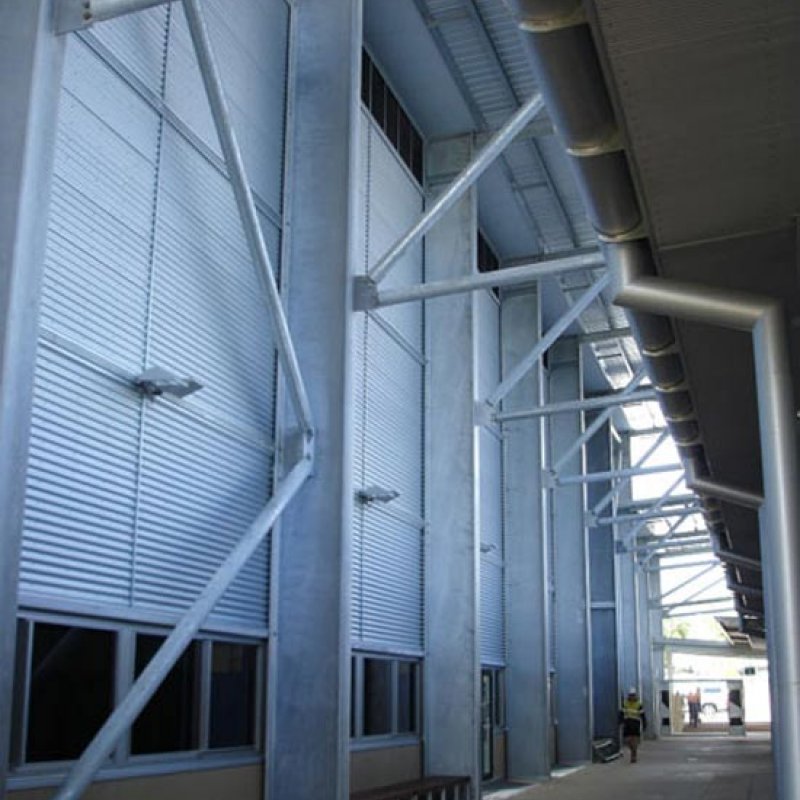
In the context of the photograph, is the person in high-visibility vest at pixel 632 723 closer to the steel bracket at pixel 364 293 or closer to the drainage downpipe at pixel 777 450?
the steel bracket at pixel 364 293

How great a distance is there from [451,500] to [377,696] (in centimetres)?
403

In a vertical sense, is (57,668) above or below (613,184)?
below

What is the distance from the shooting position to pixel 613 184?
5.88 metres

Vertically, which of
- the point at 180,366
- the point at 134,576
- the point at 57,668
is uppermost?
the point at 180,366

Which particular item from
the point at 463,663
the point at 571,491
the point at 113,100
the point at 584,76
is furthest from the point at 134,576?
the point at 571,491

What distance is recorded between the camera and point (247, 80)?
47.5ft

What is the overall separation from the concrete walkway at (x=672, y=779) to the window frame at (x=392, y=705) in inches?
112

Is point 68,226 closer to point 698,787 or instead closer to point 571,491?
point 698,787

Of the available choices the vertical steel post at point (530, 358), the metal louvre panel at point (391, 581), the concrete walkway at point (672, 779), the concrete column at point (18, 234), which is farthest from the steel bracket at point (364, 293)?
the concrete walkway at point (672, 779)

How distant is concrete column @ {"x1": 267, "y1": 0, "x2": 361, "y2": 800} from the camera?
13.1 meters

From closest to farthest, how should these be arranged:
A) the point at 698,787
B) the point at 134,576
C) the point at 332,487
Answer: the point at 134,576 → the point at 332,487 → the point at 698,787

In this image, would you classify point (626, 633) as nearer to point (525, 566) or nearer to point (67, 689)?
point (525, 566)

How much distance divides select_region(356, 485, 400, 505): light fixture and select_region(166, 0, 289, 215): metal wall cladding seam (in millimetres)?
4516

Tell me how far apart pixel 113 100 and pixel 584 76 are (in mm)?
7275
